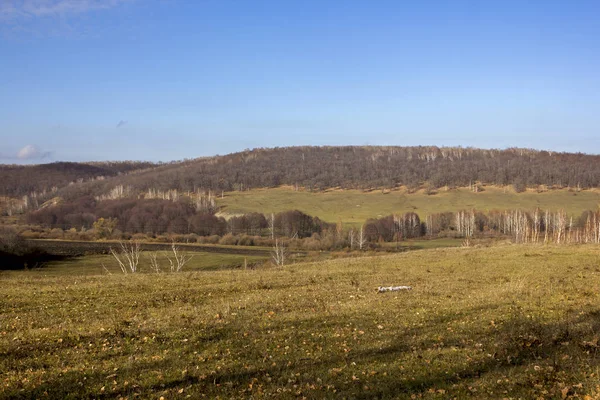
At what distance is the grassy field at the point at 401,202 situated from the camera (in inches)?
6334

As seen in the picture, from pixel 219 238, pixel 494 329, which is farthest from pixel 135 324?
pixel 219 238

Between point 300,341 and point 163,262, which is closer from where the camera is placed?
point 300,341

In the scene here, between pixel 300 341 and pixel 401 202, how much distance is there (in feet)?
562

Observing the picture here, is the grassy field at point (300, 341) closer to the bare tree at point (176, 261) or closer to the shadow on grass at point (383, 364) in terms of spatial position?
the shadow on grass at point (383, 364)

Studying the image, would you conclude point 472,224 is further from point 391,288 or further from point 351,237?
point 391,288

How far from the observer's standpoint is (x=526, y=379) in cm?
1108

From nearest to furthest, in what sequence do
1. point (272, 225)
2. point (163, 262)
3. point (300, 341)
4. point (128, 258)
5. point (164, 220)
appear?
1. point (300, 341)
2. point (128, 258)
3. point (163, 262)
4. point (272, 225)
5. point (164, 220)

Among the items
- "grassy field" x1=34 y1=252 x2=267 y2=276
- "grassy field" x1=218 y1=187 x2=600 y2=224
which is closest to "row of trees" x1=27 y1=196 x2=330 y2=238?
"grassy field" x1=218 y1=187 x2=600 y2=224

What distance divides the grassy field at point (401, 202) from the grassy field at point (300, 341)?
126462 millimetres

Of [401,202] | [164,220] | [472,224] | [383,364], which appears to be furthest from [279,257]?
[401,202]

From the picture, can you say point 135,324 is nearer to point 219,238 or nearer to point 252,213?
point 219,238

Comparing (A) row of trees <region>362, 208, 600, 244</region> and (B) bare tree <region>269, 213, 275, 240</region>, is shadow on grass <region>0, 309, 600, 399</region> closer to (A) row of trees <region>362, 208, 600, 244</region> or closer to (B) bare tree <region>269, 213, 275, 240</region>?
(A) row of trees <region>362, 208, 600, 244</region>

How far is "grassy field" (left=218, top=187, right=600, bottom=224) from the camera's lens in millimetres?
160875

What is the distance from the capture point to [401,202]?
182 metres
